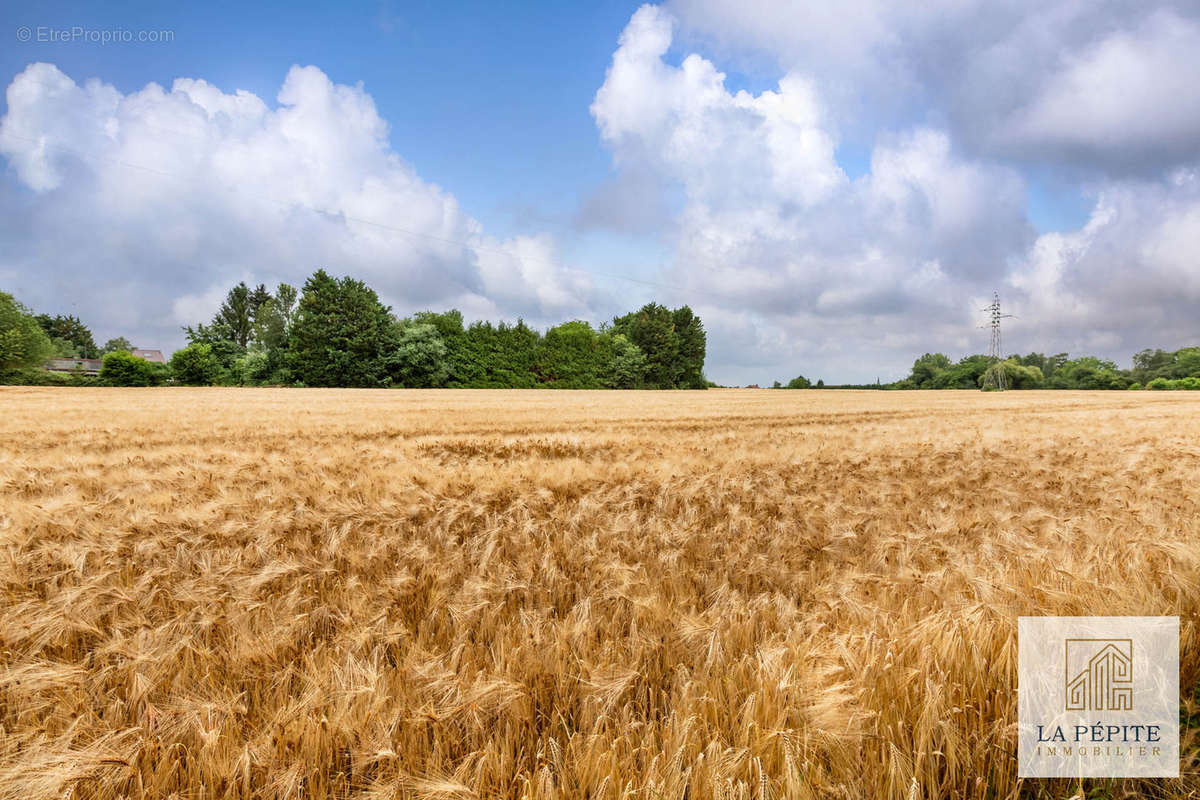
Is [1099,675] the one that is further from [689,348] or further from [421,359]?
[689,348]

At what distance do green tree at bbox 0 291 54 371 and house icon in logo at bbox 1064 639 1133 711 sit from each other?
243 feet

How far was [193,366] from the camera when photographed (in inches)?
1945

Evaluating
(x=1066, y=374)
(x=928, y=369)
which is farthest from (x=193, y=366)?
(x=1066, y=374)

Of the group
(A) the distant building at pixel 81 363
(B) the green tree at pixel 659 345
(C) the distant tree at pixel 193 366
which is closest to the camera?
(C) the distant tree at pixel 193 366

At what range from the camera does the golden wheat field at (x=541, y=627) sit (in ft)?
4.29

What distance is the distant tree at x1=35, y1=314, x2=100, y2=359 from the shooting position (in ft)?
296

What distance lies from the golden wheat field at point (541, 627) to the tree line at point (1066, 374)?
95137 millimetres

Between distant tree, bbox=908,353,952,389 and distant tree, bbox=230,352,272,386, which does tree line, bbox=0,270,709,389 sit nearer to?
distant tree, bbox=230,352,272,386

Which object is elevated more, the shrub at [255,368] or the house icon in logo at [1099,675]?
the shrub at [255,368]

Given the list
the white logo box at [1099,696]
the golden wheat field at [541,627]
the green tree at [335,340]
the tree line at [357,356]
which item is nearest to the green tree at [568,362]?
the tree line at [357,356]

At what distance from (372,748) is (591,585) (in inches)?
54.6

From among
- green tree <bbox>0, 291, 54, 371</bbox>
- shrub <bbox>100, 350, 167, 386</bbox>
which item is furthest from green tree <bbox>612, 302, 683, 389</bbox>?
green tree <bbox>0, 291, 54, 371</bbox>

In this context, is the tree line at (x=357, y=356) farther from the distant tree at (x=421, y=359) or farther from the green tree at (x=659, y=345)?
the green tree at (x=659, y=345)

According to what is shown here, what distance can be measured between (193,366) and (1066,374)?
138 m
